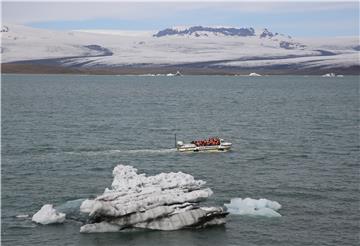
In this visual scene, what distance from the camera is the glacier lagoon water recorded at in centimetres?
3691

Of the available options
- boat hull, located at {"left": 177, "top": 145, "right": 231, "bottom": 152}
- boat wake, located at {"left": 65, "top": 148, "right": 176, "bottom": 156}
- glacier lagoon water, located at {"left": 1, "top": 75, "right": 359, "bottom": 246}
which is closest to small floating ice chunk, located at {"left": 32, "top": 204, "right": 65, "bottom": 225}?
glacier lagoon water, located at {"left": 1, "top": 75, "right": 359, "bottom": 246}

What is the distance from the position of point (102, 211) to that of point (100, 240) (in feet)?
5.11

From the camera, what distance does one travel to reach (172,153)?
6228 centimetres

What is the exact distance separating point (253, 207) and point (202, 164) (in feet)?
51.8

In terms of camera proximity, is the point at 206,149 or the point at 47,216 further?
the point at 206,149

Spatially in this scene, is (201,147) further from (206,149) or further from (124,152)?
(124,152)

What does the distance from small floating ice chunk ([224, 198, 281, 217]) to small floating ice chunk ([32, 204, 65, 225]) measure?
412 inches

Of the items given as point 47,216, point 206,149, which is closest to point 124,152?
point 206,149

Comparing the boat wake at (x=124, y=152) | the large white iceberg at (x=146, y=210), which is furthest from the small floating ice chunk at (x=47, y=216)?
the boat wake at (x=124, y=152)

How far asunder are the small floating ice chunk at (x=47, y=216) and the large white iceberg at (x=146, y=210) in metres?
2.16

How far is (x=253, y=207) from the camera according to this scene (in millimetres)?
41469

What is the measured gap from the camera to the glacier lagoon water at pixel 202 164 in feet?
121

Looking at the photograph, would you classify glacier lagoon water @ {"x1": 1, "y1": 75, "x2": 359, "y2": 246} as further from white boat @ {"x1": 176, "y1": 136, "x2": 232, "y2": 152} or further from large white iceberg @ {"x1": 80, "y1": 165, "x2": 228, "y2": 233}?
white boat @ {"x1": 176, "y1": 136, "x2": 232, "y2": 152}

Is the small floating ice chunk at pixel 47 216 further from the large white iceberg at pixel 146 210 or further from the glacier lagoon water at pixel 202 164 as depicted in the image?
the large white iceberg at pixel 146 210
